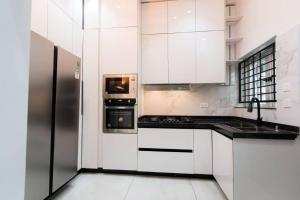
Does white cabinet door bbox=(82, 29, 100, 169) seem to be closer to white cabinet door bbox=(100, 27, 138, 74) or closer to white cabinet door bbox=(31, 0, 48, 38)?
white cabinet door bbox=(100, 27, 138, 74)

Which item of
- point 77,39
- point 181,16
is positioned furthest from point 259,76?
point 77,39

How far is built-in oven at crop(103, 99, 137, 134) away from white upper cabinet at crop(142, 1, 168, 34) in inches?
49.3

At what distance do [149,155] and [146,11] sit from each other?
2.34 meters

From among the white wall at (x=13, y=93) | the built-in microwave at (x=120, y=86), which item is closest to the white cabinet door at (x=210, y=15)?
the built-in microwave at (x=120, y=86)

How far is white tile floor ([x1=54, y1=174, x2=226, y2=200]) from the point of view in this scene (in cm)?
216

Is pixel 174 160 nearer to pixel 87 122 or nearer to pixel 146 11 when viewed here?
pixel 87 122

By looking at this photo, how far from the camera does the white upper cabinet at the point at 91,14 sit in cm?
294

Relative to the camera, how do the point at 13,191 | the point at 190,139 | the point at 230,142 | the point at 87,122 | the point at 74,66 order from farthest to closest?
the point at 87,122 → the point at 190,139 → the point at 74,66 → the point at 230,142 → the point at 13,191

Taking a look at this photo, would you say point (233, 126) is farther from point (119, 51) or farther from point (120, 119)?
point (119, 51)

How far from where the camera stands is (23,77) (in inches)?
30.0

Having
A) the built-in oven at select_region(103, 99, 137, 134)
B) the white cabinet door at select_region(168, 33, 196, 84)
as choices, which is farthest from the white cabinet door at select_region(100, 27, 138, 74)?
the white cabinet door at select_region(168, 33, 196, 84)

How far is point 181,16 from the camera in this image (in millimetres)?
3023

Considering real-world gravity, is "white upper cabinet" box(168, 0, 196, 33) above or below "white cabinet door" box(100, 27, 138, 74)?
above

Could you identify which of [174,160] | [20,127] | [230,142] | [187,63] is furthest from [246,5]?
[20,127]
